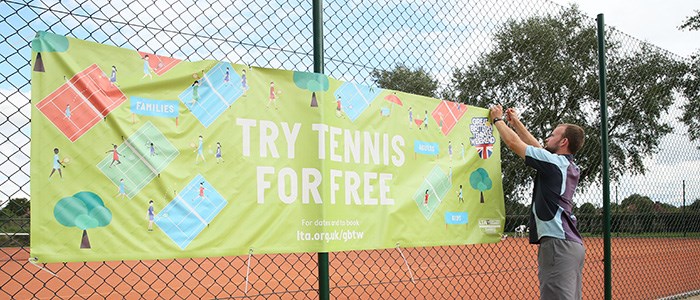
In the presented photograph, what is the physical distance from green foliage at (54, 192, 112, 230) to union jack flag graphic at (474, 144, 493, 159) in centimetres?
290

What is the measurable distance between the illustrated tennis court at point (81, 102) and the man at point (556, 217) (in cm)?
276

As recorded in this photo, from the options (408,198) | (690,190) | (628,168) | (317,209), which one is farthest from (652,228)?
(317,209)

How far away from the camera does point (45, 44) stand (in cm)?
300

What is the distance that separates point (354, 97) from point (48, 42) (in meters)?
1.86

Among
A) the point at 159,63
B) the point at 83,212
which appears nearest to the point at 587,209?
the point at 159,63

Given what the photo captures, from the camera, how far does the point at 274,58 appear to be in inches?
154

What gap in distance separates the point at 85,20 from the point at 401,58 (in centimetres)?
225

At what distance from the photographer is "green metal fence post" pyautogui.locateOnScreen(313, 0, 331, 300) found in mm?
3879

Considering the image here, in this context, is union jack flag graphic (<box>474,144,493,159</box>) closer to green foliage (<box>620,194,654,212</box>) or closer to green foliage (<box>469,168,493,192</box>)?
green foliage (<box>469,168,493,192</box>)

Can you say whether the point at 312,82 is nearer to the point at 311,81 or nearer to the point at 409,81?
the point at 311,81

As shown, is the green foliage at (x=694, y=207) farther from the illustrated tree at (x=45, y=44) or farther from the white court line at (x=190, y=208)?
the illustrated tree at (x=45, y=44)

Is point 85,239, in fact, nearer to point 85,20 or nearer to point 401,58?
point 85,20

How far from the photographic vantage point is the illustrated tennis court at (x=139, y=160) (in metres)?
3.17

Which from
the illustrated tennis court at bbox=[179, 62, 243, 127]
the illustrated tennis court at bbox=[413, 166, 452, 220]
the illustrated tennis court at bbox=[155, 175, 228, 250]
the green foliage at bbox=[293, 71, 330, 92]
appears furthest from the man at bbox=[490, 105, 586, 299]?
the illustrated tennis court at bbox=[155, 175, 228, 250]
